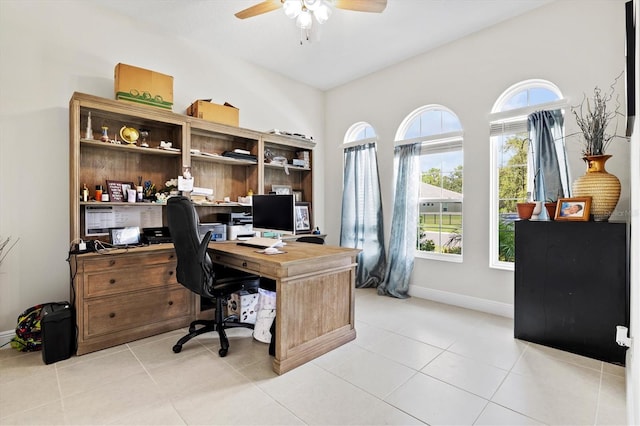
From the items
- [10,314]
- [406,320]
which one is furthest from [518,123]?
[10,314]

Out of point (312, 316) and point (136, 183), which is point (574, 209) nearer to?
point (312, 316)

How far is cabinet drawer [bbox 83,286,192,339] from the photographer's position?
8.08 ft

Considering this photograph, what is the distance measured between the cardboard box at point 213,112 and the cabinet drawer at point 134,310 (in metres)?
1.86

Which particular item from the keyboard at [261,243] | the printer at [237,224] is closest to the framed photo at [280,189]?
the printer at [237,224]

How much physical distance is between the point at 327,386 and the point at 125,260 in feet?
6.36

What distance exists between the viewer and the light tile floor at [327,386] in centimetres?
171

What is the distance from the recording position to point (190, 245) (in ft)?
7.85

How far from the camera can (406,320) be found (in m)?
3.19

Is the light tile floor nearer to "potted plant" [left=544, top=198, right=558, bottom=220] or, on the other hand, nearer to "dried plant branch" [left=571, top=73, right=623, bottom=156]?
"potted plant" [left=544, top=198, right=558, bottom=220]

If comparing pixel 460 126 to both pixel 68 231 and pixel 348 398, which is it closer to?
pixel 348 398

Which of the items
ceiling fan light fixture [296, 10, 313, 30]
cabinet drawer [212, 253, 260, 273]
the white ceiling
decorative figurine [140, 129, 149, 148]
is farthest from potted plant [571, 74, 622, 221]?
decorative figurine [140, 129, 149, 148]

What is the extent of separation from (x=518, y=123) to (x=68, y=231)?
180 inches

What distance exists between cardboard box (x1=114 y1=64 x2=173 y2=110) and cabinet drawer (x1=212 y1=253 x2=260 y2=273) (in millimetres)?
1595

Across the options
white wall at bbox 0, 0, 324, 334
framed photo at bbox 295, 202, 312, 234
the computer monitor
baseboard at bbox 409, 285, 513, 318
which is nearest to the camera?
white wall at bbox 0, 0, 324, 334
